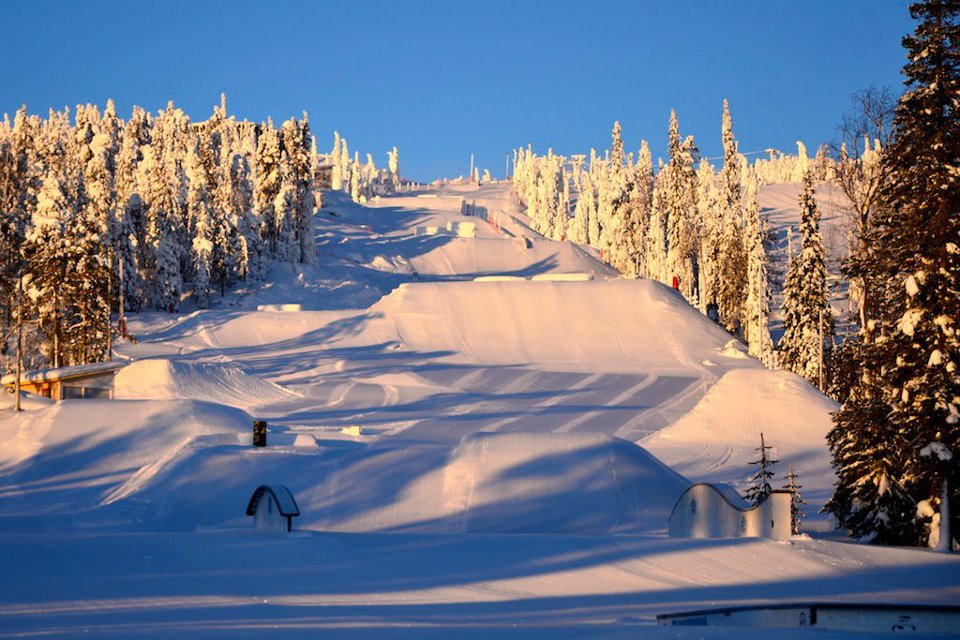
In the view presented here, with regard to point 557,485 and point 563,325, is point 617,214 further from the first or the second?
point 557,485

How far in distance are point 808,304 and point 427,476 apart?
105 ft

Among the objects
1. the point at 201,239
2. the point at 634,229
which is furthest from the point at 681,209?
the point at 201,239

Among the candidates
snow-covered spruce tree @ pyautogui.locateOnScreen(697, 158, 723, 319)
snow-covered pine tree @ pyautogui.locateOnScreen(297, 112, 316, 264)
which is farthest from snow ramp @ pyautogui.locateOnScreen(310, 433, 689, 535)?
snow-covered pine tree @ pyautogui.locateOnScreen(297, 112, 316, 264)

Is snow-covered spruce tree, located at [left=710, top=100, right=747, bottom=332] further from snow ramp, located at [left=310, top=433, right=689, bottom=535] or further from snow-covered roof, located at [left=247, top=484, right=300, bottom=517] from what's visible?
snow-covered roof, located at [left=247, top=484, right=300, bottom=517]

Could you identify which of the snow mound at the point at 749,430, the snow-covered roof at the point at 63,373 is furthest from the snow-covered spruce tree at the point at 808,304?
the snow-covered roof at the point at 63,373

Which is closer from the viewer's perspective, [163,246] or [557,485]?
[557,485]

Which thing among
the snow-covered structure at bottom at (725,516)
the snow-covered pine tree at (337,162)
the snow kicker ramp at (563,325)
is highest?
the snow-covered pine tree at (337,162)

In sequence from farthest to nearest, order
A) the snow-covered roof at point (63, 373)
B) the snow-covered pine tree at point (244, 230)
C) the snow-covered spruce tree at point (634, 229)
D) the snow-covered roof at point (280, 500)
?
1. the snow-covered spruce tree at point (634, 229)
2. the snow-covered pine tree at point (244, 230)
3. the snow-covered roof at point (63, 373)
4. the snow-covered roof at point (280, 500)

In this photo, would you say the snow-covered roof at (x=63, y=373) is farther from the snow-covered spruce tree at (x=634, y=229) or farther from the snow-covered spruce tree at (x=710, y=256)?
the snow-covered spruce tree at (x=634, y=229)

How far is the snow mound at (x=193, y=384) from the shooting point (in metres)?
39.7

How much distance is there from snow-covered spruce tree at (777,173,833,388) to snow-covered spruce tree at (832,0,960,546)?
30.3 metres

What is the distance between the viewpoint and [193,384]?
136 feet

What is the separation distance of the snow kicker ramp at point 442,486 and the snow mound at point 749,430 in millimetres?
7401

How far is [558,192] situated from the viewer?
14912 centimetres
